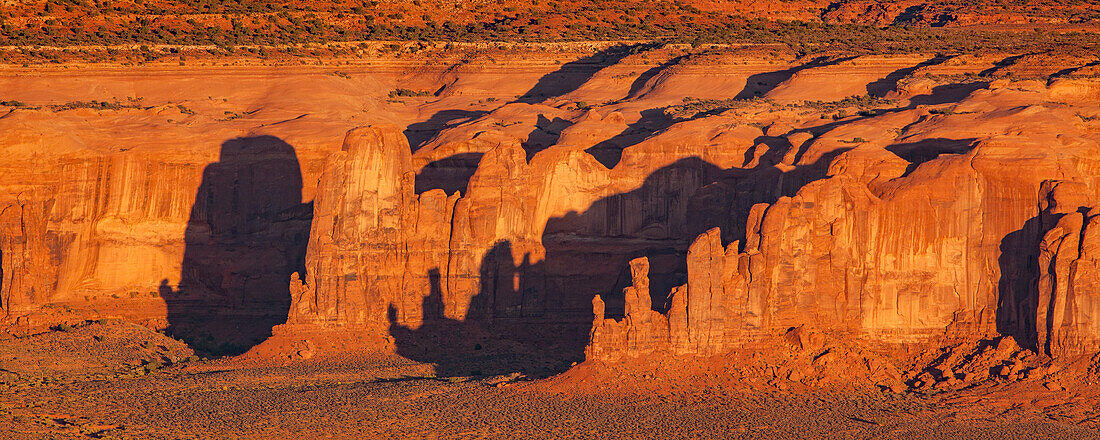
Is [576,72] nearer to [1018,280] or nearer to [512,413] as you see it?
[1018,280]

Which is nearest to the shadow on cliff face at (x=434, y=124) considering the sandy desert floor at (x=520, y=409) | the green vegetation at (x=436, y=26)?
the green vegetation at (x=436, y=26)

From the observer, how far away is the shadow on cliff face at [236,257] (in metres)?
95.2

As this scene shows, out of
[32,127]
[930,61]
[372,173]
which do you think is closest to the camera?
[372,173]

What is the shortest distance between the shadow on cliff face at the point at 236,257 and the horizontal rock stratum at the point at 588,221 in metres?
0.10

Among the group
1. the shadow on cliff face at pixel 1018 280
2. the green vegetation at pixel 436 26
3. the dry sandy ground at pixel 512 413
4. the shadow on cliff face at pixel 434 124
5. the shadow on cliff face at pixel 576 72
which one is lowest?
the dry sandy ground at pixel 512 413

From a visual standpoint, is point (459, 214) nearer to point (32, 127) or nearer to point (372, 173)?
point (372, 173)

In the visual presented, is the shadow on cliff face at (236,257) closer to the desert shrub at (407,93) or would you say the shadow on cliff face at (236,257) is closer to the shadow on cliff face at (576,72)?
the shadow on cliff face at (576,72)

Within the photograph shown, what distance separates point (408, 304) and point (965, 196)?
22.3 m

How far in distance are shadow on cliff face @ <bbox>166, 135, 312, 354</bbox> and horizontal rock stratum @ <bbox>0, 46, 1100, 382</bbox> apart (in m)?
0.10

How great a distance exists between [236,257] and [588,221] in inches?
636

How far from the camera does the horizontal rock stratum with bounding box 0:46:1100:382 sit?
3095 inches

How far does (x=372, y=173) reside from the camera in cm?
8731

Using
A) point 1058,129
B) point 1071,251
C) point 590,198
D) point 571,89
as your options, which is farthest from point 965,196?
point 571,89

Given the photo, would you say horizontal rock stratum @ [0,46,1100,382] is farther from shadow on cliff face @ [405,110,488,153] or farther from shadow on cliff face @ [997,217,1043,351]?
shadow on cliff face @ [405,110,488,153]
